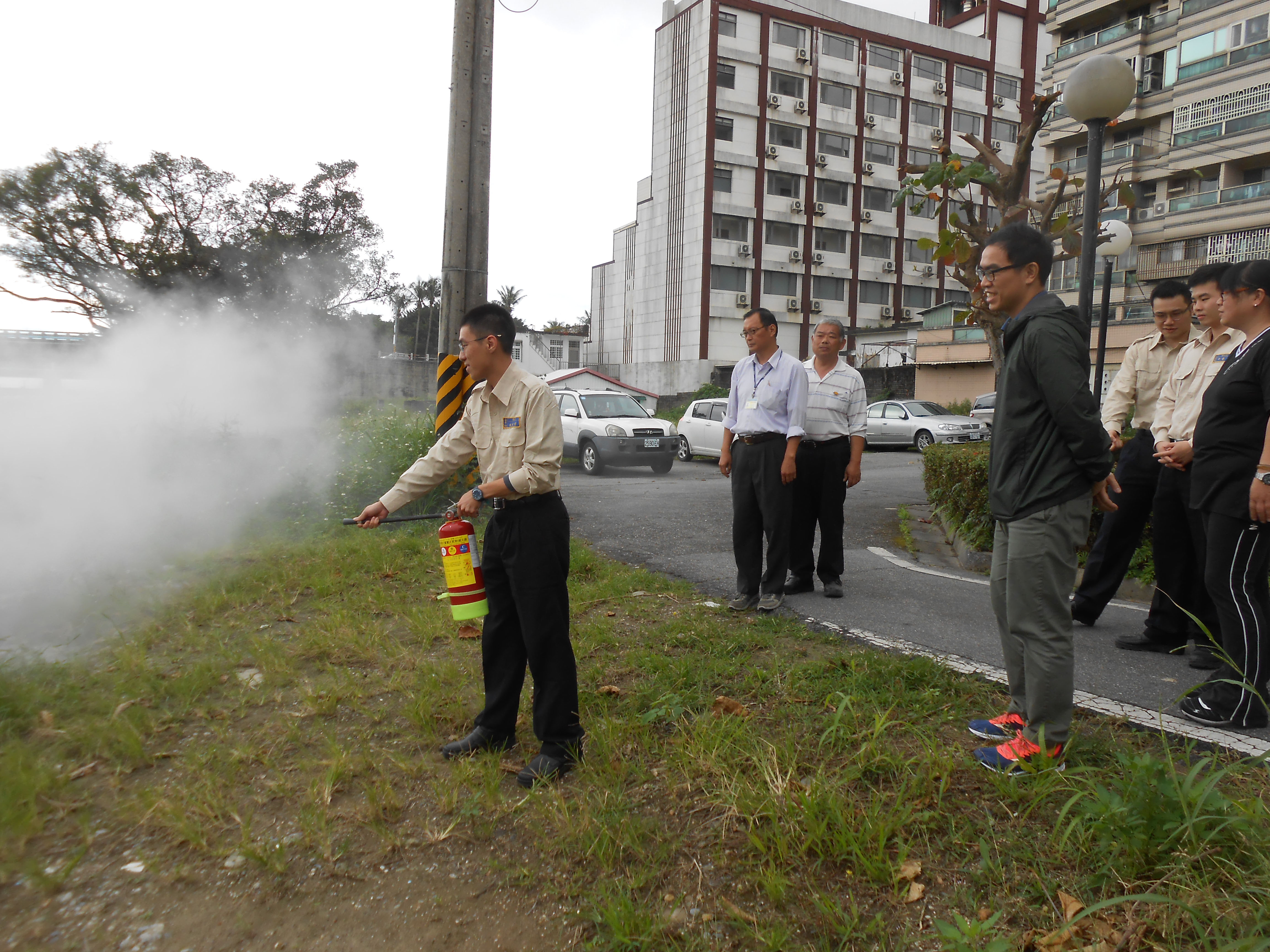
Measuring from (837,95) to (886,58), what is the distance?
3.92m

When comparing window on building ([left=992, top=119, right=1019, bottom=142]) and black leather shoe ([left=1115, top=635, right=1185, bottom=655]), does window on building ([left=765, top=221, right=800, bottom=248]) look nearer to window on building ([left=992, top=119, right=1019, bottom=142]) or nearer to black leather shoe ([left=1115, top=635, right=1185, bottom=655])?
window on building ([left=992, top=119, right=1019, bottom=142])

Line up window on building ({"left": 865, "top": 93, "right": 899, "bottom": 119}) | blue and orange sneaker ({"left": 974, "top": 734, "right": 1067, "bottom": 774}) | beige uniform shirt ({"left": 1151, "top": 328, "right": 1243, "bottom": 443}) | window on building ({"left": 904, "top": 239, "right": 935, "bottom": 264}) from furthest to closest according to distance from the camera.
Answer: window on building ({"left": 904, "top": 239, "right": 935, "bottom": 264})
window on building ({"left": 865, "top": 93, "right": 899, "bottom": 119})
beige uniform shirt ({"left": 1151, "top": 328, "right": 1243, "bottom": 443})
blue and orange sneaker ({"left": 974, "top": 734, "right": 1067, "bottom": 774})

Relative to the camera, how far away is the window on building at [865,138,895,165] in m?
47.1

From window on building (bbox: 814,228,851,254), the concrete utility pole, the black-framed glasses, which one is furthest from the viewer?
window on building (bbox: 814,228,851,254)

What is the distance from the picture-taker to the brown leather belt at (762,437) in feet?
18.2

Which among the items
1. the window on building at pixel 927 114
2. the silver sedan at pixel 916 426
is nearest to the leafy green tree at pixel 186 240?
the silver sedan at pixel 916 426

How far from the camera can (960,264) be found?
7.54 meters

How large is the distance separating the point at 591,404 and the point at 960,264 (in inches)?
426

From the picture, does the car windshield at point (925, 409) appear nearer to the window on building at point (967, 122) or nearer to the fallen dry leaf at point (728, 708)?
the fallen dry leaf at point (728, 708)

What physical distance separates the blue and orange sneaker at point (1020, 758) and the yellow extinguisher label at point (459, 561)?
6.90 ft

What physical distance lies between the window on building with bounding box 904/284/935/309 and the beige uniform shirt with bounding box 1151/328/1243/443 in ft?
155

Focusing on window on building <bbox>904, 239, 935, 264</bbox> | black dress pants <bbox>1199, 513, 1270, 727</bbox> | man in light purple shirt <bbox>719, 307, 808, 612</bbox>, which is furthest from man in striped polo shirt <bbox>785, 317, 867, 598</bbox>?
window on building <bbox>904, 239, 935, 264</bbox>

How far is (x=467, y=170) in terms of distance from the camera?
27.0ft

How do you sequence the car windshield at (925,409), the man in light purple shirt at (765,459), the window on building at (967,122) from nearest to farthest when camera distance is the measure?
the man in light purple shirt at (765,459) → the car windshield at (925,409) → the window on building at (967,122)
